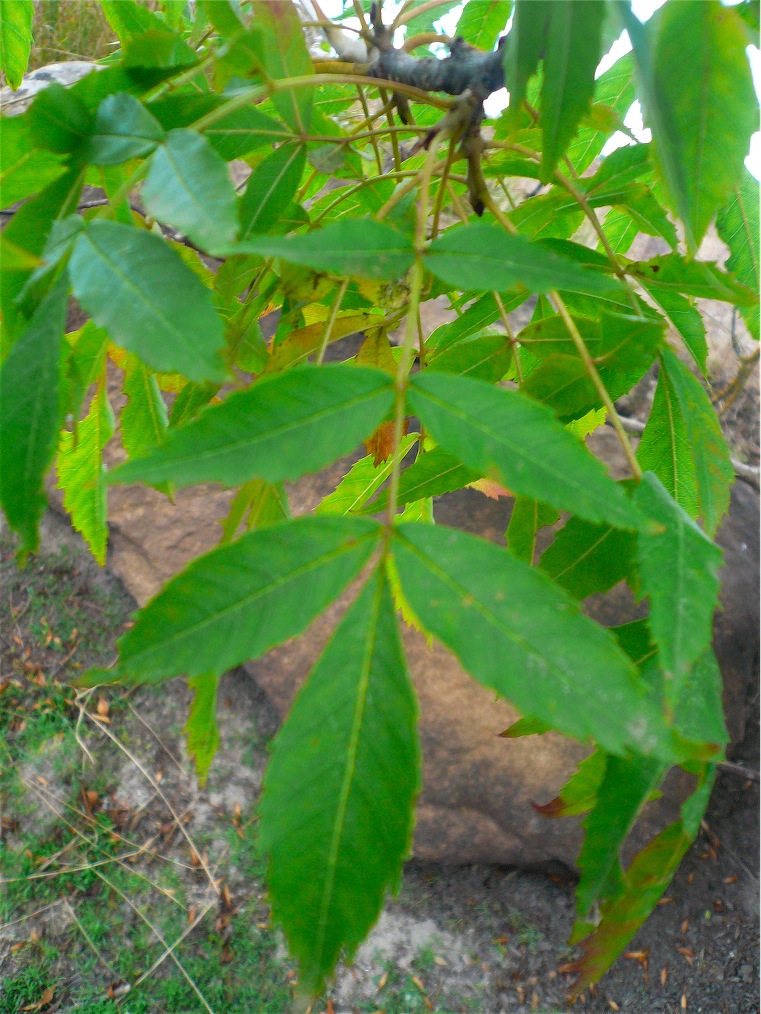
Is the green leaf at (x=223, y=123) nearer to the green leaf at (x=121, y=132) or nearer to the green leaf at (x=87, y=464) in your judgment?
the green leaf at (x=121, y=132)

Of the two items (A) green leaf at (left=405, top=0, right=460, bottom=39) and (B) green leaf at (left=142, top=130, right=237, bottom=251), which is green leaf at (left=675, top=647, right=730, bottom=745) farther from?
(A) green leaf at (left=405, top=0, right=460, bottom=39)

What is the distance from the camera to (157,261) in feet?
0.94

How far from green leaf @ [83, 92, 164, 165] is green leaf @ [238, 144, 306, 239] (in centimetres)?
10

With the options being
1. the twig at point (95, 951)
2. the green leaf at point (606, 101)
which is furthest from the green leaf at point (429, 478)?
the twig at point (95, 951)

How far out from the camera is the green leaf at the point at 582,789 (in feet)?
1.15

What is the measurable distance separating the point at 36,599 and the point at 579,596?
1.68 metres

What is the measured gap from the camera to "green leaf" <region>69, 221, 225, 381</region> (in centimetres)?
27

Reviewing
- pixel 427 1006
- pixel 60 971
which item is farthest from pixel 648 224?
pixel 60 971

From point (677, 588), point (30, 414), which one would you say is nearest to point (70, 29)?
point (30, 414)

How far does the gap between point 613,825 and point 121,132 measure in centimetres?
38

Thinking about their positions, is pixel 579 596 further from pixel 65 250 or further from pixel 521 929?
pixel 521 929

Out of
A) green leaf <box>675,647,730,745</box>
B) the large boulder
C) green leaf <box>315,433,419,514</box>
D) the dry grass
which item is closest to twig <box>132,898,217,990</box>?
the large boulder

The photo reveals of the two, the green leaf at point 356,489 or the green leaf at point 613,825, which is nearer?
the green leaf at point 613,825

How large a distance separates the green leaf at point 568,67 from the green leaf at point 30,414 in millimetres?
240
